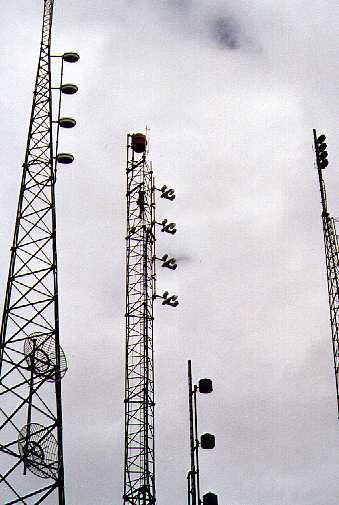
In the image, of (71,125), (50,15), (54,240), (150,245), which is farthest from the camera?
(150,245)

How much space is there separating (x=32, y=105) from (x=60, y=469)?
636 inches

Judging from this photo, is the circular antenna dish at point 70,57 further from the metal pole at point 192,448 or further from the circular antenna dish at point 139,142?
the circular antenna dish at point 139,142

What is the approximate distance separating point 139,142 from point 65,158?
20960mm

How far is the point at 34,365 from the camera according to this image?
90.5 feet

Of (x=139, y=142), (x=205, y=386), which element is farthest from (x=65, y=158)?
(x=139, y=142)

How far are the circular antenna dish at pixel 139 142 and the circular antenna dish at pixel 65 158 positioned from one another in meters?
20.7

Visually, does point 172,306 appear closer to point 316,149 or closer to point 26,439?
point 316,149

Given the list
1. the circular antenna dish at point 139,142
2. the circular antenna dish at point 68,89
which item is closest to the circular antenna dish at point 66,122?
the circular antenna dish at point 68,89

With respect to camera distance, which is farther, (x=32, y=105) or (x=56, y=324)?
(x=32, y=105)

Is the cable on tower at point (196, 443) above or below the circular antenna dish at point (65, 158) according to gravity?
below

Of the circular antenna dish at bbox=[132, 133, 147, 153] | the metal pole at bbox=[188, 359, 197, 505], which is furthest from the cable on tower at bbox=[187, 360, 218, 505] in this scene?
the circular antenna dish at bbox=[132, 133, 147, 153]

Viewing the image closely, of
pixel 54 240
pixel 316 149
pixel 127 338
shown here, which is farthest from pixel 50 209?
pixel 316 149

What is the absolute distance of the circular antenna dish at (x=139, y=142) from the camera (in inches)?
2095

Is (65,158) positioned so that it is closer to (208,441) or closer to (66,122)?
(66,122)
